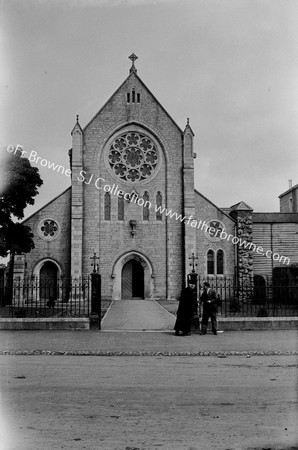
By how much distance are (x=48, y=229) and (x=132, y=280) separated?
6.33 metres

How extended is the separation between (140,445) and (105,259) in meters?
29.0

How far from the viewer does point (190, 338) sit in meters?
17.9

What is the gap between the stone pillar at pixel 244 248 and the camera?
36.9m

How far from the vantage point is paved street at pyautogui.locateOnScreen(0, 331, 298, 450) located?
6.82m

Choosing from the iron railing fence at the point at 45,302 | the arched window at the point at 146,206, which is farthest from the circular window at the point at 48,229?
the arched window at the point at 146,206

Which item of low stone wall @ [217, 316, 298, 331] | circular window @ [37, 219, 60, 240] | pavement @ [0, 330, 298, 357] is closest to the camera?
pavement @ [0, 330, 298, 357]

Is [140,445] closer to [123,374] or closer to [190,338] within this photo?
[123,374]

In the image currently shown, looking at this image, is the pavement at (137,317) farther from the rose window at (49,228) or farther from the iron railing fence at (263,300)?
the rose window at (49,228)

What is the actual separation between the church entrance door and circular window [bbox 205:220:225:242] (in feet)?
16.3

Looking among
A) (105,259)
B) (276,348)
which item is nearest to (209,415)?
(276,348)

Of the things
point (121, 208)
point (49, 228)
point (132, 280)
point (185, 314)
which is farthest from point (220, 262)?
point (185, 314)

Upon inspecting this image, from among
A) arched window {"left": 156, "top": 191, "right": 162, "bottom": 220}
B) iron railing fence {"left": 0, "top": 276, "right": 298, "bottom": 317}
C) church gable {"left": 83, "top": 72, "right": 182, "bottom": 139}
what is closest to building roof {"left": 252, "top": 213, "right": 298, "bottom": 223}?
iron railing fence {"left": 0, "top": 276, "right": 298, "bottom": 317}

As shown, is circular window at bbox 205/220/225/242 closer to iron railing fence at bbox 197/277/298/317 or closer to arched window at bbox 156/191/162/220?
iron railing fence at bbox 197/277/298/317

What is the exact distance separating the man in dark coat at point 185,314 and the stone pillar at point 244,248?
18104 millimetres
